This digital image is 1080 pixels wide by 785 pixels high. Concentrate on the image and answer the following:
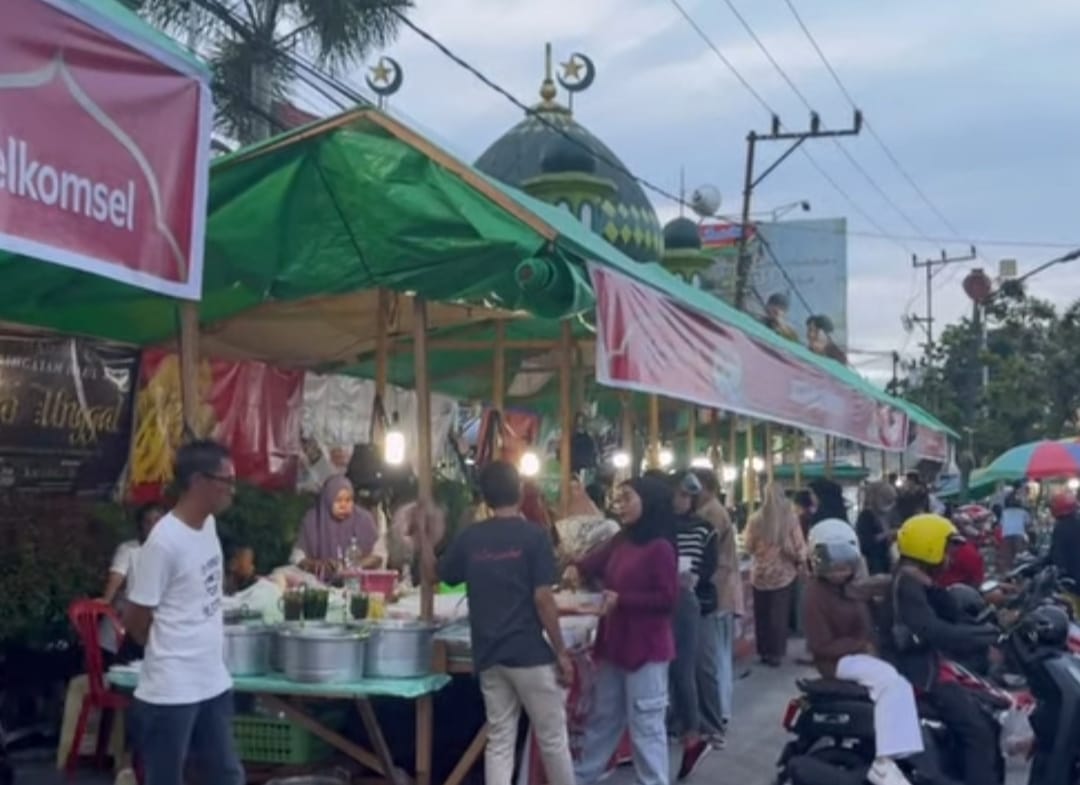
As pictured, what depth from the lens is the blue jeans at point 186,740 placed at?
500 cm

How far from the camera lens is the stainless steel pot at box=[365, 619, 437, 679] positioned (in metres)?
6.68

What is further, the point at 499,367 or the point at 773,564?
the point at 773,564

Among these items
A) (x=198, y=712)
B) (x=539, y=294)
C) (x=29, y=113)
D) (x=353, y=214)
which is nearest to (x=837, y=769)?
(x=539, y=294)

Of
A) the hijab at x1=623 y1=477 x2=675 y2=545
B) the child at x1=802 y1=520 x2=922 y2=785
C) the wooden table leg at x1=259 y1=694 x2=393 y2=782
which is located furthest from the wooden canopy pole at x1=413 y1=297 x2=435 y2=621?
the child at x1=802 y1=520 x2=922 y2=785

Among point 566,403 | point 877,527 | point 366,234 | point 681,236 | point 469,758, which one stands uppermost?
point 681,236

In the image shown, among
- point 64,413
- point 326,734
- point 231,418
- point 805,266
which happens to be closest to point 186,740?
point 326,734

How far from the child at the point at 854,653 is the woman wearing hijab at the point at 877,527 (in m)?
7.79

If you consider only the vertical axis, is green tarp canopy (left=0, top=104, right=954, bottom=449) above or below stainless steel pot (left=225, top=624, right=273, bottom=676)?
above

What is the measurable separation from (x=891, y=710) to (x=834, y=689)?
0.37m

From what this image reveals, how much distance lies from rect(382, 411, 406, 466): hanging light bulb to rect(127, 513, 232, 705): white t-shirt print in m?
3.75

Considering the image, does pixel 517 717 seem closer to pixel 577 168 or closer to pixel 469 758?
pixel 469 758

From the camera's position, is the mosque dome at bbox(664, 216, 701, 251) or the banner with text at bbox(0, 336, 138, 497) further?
the mosque dome at bbox(664, 216, 701, 251)

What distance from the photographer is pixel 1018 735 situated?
24.9ft

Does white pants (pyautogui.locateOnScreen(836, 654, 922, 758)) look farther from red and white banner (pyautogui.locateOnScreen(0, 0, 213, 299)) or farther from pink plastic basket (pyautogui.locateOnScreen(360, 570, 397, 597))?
red and white banner (pyautogui.locateOnScreen(0, 0, 213, 299))
